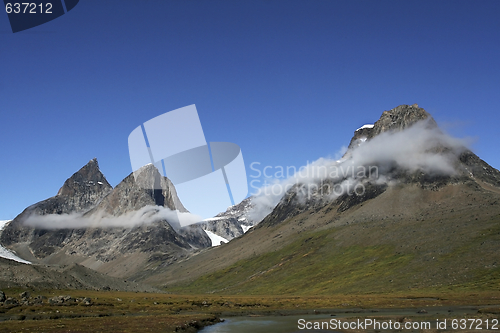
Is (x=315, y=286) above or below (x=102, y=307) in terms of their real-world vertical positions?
below

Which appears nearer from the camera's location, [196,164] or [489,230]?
[196,164]

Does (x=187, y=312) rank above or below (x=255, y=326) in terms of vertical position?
below

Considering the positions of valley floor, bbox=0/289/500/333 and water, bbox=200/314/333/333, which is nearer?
water, bbox=200/314/333/333

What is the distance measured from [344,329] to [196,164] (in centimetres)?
4438

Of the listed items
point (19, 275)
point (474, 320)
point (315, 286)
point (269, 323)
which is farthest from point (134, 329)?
point (315, 286)

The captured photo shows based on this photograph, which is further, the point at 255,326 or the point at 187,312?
the point at 187,312

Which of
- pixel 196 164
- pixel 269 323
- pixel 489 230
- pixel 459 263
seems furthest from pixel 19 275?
pixel 489 230

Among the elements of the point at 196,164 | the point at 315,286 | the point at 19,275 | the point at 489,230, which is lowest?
the point at 315,286

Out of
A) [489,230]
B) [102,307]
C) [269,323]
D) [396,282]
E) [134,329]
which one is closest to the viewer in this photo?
[134,329]

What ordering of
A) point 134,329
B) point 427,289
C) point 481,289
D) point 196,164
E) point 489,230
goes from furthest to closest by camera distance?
point 489,230, point 427,289, point 481,289, point 196,164, point 134,329

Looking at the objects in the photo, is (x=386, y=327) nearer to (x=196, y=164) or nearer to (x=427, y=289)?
(x=196, y=164)

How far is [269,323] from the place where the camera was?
250ft

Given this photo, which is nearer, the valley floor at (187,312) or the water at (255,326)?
the water at (255,326)

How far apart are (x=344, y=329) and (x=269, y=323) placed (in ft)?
54.3
